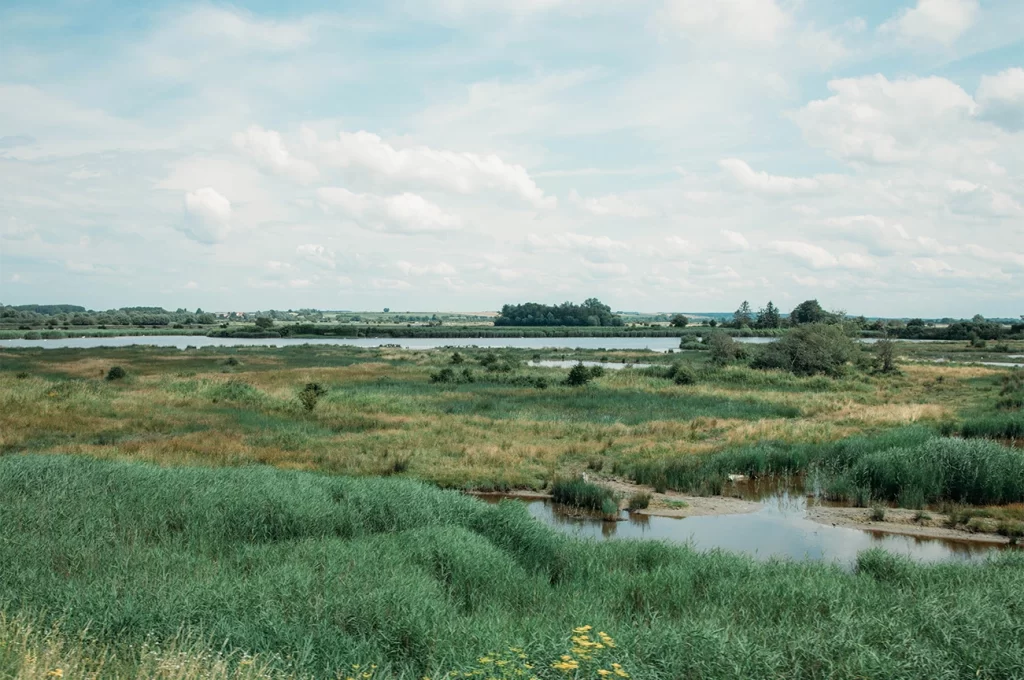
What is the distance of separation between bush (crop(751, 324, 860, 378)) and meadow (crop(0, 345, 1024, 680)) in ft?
85.8

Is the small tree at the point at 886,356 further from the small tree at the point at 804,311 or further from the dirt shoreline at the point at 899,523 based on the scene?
the small tree at the point at 804,311

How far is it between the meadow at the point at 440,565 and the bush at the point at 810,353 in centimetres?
2614

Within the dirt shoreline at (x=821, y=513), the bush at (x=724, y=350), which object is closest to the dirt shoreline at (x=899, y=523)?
the dirt shoreline at (x=821, y=513)

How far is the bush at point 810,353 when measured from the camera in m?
53.6

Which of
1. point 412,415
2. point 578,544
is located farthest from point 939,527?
point 412,415

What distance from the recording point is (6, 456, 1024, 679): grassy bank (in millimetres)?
6770

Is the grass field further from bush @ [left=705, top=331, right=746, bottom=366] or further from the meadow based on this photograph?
bush @ [left=705, top=331, right=746, bottom=366]

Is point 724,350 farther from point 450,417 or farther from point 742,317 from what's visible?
point 742,317

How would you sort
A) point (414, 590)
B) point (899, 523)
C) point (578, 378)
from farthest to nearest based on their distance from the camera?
1. point (578, 378)
2. point (899, 523)
3. point (414, 590)

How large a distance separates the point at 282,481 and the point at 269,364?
48.7m

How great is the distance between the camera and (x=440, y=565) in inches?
403

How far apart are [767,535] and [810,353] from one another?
4143 centimetres

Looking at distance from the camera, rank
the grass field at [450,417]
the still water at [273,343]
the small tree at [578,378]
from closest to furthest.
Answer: the grass field at [450,417], the small tree at [578,378], the still water at [273,343]

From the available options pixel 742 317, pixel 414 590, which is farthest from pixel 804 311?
pixel 414 590
